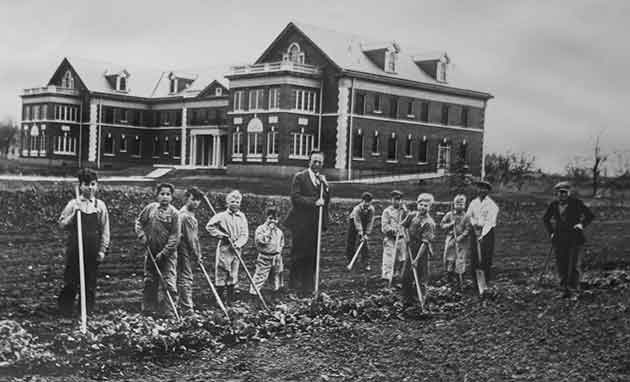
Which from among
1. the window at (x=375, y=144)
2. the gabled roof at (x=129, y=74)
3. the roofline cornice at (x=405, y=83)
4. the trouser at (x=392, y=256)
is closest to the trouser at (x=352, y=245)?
the trouser at (x=392, y=256)

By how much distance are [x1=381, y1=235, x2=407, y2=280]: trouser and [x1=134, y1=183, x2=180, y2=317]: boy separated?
164 inches

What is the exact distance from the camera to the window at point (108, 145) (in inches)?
421

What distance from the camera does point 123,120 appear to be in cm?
1148

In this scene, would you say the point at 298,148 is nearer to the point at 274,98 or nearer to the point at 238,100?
the point at 238,100

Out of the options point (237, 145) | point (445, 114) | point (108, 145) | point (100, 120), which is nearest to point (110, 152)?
point (108, 145)

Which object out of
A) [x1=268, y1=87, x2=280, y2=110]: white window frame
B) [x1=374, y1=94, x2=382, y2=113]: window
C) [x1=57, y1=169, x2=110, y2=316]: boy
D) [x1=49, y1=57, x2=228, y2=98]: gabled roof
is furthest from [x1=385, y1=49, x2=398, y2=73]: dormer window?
[x1=57, y1=169, x2=110, y2=316]: boy

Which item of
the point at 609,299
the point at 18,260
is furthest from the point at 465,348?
the point at 18,260

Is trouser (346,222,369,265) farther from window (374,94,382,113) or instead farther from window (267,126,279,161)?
window (374,94,382,113)

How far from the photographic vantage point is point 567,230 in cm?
983

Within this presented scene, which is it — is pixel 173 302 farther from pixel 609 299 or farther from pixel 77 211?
pixel 609 299

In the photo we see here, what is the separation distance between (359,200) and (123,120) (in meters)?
4.14

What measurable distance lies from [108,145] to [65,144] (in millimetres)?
788

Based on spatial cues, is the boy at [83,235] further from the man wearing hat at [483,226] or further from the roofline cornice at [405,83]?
the roofline cornice at [405,83]

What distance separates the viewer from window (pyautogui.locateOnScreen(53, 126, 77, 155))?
Answer: 35.0 feet
